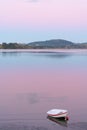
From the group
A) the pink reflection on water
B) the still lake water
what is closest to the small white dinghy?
the still lake water

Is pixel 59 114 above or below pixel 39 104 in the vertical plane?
above

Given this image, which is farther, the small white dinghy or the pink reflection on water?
the pink reflection on water

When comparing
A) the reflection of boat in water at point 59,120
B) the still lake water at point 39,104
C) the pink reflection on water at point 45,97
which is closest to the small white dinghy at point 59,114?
the reflection of boat in water at point 59,120

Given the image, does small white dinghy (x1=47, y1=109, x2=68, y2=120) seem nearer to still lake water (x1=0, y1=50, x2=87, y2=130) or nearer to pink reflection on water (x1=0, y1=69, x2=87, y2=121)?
still lake water (x1=0, y1=50, x2=87, y2=130)

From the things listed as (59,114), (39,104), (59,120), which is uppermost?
(59,114)

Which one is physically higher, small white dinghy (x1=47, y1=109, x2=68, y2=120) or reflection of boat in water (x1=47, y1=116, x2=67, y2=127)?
small white dinghy (x1=47, y1=109, x2=68, y2=120)

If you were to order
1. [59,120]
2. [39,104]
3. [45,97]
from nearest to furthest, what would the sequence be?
[59,120]
[39,104]
[45,97]

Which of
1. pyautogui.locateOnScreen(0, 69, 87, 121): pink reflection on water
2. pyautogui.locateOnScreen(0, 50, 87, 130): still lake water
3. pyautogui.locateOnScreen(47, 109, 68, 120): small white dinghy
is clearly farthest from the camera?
pyautogui.locateOnScreen(0, 69, 87, 121): pink reflection on water

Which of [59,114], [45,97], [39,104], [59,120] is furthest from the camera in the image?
[45,97]

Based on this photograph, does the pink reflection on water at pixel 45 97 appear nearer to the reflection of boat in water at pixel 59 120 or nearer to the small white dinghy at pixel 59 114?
the small white dinghy at pixel 59 114

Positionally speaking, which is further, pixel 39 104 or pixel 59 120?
pixel 39 104

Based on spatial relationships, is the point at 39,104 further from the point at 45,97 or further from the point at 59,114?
the point at 59,114

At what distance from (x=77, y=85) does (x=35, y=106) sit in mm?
9518

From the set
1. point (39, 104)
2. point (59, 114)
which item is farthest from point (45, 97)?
point (59, 114)
